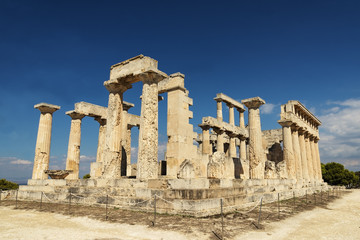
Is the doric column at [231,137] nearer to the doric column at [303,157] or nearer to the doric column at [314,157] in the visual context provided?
the doric column at [303,157]

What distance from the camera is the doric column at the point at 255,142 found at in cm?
1834

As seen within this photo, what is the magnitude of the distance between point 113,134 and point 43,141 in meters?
8.79

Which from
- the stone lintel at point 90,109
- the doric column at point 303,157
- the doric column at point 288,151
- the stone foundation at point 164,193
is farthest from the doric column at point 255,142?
the stone lintel at point 90,109

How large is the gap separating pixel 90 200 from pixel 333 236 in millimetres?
9293

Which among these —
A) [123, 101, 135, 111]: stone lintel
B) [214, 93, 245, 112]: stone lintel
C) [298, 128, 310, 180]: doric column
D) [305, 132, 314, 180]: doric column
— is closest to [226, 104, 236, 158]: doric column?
[214, 93, 245, 112]: stone lintel

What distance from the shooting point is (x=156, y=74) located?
12961mm

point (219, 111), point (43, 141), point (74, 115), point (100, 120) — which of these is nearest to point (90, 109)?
point (74, 115)

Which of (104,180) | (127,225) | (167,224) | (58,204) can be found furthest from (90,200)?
(167,224)

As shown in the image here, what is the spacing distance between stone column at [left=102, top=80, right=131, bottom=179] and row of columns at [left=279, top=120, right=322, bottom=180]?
50.8 feet

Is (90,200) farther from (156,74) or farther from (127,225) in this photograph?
(156,74)

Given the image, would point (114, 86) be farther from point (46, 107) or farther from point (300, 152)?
point (300, 152)

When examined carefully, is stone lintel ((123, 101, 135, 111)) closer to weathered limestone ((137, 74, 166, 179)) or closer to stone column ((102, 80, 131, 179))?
stone column ((102, 80, 131, 179))

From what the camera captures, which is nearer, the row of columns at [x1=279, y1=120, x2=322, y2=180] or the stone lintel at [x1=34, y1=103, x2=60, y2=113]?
the stone lintel at [x1=34, y1=103, x2=60, y2=113]

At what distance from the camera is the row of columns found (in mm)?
23844
